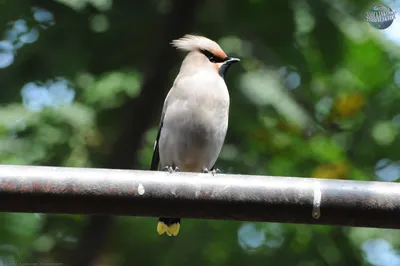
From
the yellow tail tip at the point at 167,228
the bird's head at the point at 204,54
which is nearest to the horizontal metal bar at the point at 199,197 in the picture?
the yellow tail tip at the point at 167,228

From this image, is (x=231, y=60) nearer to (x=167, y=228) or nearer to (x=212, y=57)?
(x=212, y=57)

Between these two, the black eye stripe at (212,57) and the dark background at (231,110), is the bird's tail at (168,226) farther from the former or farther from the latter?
the black eye stripe at (212,57)

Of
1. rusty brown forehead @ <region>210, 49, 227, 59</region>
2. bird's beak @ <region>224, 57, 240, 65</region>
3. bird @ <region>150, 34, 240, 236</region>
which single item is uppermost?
rusty brown forehead @ <region>210, 49, 227, 59</region>

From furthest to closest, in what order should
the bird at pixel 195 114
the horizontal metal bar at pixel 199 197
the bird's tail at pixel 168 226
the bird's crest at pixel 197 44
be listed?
1. the bird's crest at pixel 197 44
2. the bird at pixel 195 114
3. the bird's tail at pixel 168 226
4. the horizontal metal bar at pixel 199 197

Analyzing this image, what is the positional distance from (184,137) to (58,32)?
4.01 feet

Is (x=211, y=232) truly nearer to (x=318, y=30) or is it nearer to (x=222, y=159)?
(x=222, y=159)

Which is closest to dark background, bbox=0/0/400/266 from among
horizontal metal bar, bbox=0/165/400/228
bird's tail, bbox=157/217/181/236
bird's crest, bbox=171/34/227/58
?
bird's crest, bbox=171/34/227/58

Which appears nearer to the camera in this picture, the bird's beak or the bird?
the bird

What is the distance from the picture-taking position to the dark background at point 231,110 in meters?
5.67

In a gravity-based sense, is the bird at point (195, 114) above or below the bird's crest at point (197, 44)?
below

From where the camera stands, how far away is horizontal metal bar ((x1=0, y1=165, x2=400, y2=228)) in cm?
277

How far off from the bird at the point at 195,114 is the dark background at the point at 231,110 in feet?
0.64

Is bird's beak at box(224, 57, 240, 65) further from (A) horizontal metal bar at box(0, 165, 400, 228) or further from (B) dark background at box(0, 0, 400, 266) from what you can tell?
(A) horizontal metal bar at box(0, 165, 400, 228)

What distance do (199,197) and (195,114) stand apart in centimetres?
274
